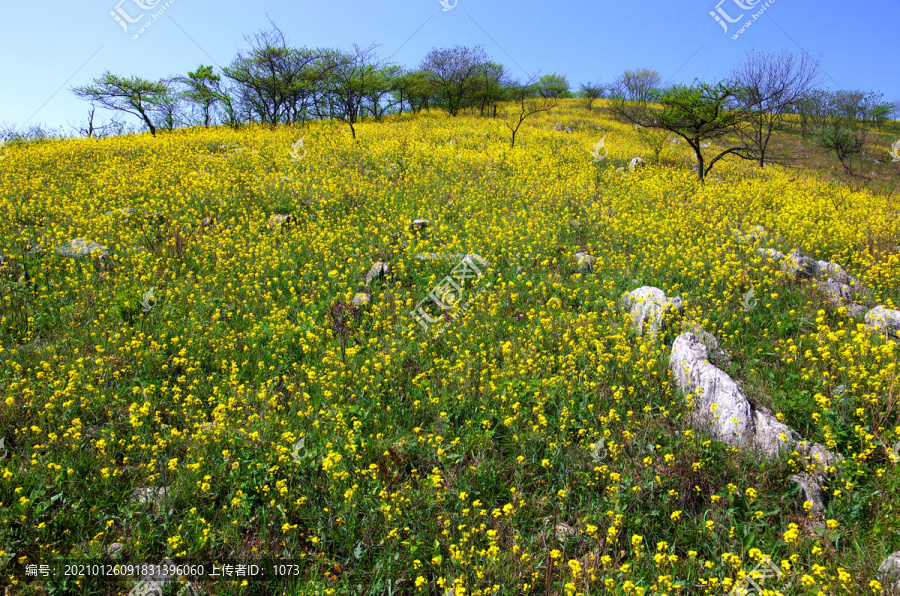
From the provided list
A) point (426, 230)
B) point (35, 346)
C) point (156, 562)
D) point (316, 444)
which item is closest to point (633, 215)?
point (426, 230)

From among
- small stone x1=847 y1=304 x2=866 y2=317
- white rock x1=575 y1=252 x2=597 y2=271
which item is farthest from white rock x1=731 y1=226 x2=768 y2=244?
white rock x1=575 y1=252 x2=597 y2=271

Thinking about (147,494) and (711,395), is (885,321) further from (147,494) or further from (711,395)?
(147,494)

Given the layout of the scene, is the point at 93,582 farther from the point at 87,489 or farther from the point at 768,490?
the point at 768,490

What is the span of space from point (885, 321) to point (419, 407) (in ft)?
20.6

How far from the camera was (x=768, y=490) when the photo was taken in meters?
→ 3.89

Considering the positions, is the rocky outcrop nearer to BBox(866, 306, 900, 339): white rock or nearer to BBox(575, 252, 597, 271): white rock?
BBox(866, 306, 900, 339): white rock

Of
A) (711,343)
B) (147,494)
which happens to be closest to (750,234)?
(711,343)

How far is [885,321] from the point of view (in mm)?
5660

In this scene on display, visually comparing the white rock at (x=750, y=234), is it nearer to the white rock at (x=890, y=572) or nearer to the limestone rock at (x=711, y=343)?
the limestone rock at (x=711, y=343)

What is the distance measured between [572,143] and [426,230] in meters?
17.5

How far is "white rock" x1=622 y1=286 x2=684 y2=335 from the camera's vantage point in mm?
5895

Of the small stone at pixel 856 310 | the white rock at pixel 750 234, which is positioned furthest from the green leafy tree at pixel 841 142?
the small stone at pixel 856 310

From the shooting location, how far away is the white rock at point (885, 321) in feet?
18.1

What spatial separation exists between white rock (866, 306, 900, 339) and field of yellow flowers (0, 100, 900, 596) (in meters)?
0.39
